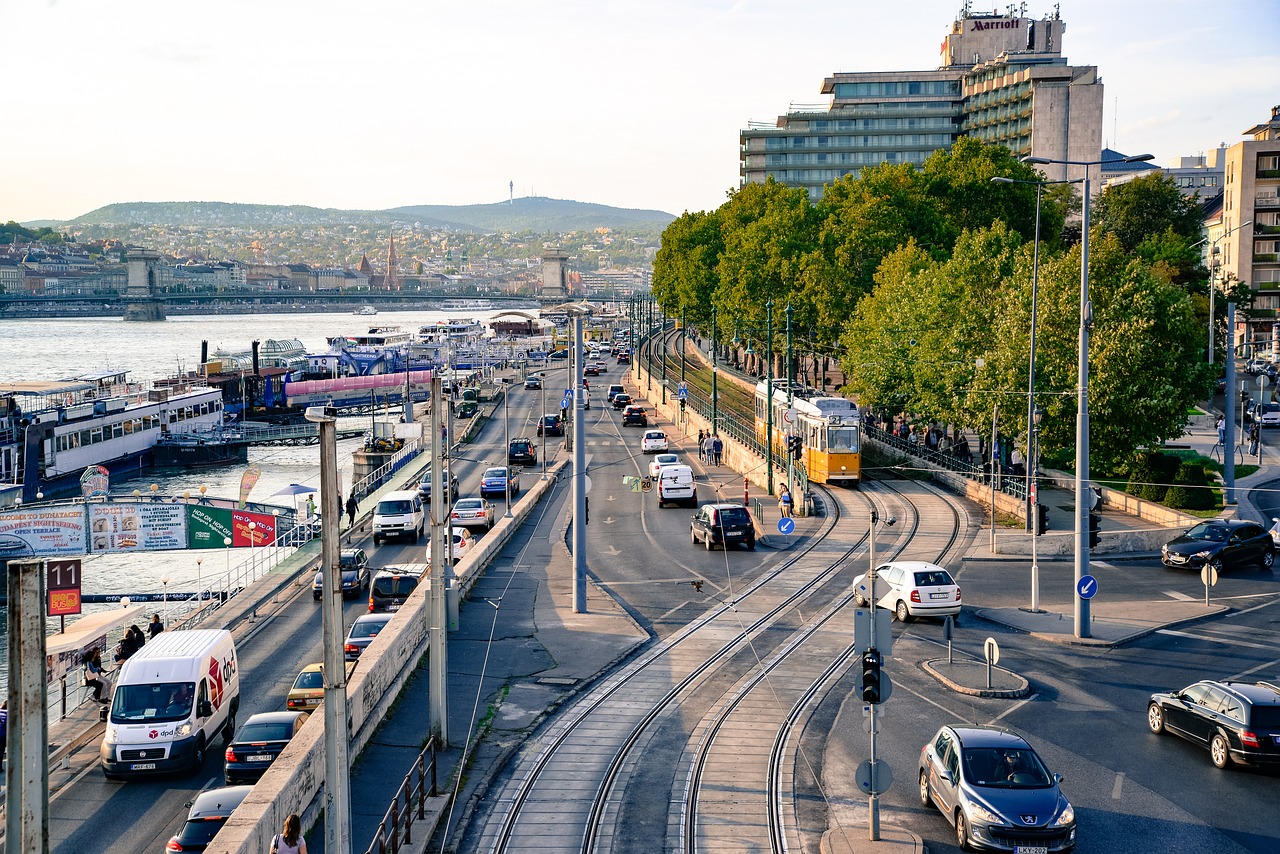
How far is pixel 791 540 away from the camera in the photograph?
131 feet

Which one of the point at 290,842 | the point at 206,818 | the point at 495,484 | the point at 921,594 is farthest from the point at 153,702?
the point at 495,484

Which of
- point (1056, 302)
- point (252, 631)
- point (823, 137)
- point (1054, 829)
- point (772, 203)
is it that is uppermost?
point (823, 137)

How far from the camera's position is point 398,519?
46312 mm

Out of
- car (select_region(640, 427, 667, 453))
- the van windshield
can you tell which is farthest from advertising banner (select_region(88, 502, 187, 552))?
car (select_region(640, 427, 667, 453))

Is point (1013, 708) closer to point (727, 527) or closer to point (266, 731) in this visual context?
point (266, 731)

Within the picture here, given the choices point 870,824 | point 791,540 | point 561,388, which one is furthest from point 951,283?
point 561,388

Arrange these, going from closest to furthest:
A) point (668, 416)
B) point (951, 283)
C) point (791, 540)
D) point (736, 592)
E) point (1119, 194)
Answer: point (736, 592) → point (791, 540) → point (951, 283) → point (668, 416) → point (1119, 194)

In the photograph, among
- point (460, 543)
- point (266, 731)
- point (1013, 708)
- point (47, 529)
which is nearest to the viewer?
point (266, 731)

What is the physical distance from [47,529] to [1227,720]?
4162 centimetres

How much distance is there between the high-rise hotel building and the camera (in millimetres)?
153875

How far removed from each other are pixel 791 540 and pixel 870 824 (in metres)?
23.6

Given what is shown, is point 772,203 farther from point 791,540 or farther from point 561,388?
point 791,540

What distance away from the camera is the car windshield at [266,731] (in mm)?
20172

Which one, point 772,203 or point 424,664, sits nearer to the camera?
point 424,664
